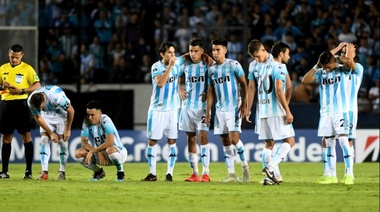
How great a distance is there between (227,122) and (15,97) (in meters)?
3.87

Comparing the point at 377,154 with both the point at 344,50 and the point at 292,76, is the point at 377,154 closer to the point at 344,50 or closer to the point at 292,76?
→ the point at 292,76

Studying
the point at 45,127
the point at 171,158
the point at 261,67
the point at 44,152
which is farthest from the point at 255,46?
the point at 44,152

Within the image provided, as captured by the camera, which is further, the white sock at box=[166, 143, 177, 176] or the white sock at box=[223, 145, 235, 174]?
the white sock at box=[166, 143, 177, 176]

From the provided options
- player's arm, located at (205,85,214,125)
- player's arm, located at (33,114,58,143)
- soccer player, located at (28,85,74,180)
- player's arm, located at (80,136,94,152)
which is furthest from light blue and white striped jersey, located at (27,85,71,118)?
Answer: player's arm, located at (205,85,214,125)

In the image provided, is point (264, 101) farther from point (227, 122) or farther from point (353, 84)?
point (353, 84)

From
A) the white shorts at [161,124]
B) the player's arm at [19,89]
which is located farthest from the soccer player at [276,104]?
the player's arm at [19,89]

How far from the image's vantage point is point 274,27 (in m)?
26.4

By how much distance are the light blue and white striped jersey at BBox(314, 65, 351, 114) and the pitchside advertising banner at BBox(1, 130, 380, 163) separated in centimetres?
848

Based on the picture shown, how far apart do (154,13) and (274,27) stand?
10.7ft

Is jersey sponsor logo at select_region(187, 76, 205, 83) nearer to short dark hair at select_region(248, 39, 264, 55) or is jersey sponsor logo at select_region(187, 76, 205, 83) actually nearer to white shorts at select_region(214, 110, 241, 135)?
white shorts at select_region(214, 110, 241, 135)

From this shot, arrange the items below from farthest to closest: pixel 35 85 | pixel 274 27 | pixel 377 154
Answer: pixel 274 27 < pixel 377 154 < pixel 35 85

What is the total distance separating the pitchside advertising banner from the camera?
74.6ft

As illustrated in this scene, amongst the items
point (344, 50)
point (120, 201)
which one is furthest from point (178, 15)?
point (120, 201)

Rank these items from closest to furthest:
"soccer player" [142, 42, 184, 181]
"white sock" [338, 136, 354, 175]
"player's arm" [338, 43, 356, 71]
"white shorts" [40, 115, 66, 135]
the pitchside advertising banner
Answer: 1. "player's arm" [338, 43, 356, 71]
2. "white sock" [338, 136, 354, 175]
3. "soccer player" [142, 42, 184, 181]
4. "white shorts" [40, 115, 66, 135]
5. the pitchside advertising banner
